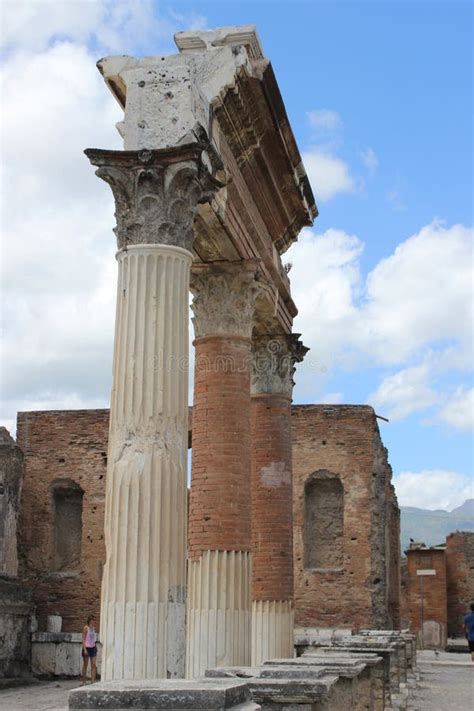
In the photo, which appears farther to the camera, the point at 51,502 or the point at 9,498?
the point at 51,502

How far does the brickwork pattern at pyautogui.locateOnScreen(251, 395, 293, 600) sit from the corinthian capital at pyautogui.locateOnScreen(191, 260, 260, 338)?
2.67 meters

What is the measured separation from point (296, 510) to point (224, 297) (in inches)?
536

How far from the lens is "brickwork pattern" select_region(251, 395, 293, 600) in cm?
1299

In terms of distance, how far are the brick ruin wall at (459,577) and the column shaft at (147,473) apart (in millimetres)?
27946

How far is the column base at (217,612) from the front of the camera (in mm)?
10047

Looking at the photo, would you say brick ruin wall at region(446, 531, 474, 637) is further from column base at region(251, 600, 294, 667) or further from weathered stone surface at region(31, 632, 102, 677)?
column base at region(251, 600, 294, 667)

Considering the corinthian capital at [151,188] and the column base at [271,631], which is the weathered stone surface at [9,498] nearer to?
the column base at [271,631]

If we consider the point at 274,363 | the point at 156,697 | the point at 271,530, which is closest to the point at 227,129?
the point at 274,363

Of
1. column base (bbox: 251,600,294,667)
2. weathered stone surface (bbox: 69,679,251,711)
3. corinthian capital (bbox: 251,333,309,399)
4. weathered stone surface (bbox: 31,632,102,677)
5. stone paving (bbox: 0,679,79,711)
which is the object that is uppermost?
corinthian capital (bbox: 251,333,309,399)

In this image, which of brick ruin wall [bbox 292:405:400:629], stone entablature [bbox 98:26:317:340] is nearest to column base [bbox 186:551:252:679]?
stone entablature [bbox 98:26:317:340]

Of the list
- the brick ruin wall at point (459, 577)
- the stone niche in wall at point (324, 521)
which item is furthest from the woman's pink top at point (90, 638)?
the brick ruin wall at point (459, 577)

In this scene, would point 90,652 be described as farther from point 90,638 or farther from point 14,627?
point 14,627

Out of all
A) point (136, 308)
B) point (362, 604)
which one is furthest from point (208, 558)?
point (362, 604)

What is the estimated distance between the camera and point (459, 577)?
3412 cm
